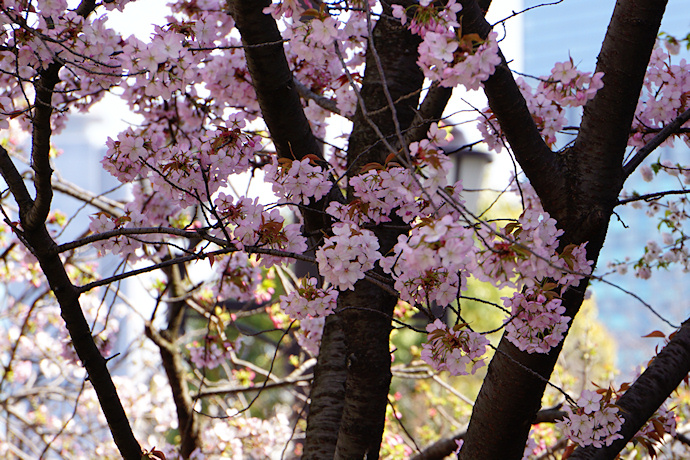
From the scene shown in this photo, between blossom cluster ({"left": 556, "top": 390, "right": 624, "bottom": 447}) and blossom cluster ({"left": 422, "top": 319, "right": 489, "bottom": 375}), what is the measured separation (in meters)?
0.35

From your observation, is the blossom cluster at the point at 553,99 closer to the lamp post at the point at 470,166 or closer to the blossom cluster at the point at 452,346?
the blossom cluster at the point at 452,346

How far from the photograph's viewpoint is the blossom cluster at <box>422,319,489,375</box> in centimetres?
141

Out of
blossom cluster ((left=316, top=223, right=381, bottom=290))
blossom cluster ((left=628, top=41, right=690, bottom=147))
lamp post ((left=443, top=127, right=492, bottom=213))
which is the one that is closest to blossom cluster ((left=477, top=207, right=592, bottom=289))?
blossom cluster ((left=316, top=223, right=381, bottom=290))

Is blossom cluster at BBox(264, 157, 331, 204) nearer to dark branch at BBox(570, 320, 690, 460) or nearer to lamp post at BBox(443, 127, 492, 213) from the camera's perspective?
dark branch at BBox(570, 320, 690, 460)

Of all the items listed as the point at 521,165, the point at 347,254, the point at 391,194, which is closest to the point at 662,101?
the point at 521,165

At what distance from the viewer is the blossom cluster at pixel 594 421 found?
1.55m

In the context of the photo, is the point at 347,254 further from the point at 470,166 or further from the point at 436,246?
the point at 470,166

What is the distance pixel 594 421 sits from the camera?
5.12 feet

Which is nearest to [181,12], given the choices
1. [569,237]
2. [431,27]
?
[431,27]

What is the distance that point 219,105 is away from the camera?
2639 millimetres

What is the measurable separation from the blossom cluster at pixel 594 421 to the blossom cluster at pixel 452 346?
13.9 inches

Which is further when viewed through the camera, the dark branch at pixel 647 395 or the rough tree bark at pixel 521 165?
the dark branch at pixel 647 395

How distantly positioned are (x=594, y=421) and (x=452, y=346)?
0.47m

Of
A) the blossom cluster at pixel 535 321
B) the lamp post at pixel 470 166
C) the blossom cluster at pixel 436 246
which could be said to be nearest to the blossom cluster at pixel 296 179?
the blossom cluster at pixel 436 246
